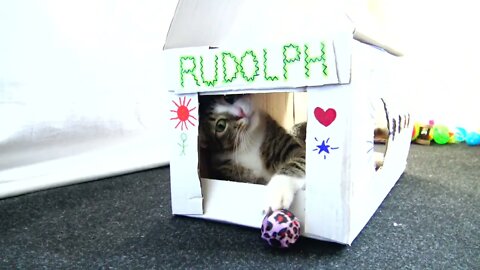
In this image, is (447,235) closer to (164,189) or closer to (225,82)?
(225,82)

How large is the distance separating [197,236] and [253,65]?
33cm

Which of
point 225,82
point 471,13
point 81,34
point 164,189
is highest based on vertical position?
point 471,13

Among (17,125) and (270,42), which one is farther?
(17,125)

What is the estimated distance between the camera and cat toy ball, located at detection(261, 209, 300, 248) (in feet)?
1.92

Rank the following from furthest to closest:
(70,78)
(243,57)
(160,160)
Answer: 1. (160,160)
2. (70,78)
3. (243,57)

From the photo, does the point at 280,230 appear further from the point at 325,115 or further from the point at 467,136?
the point at 467,136

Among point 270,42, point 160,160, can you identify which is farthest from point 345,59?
point 160,160

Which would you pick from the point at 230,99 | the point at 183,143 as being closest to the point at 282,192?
the point at 183,143

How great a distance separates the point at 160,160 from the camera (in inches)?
52.8

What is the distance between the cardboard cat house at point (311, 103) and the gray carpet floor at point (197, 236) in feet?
0.12

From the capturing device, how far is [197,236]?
0.67 meters

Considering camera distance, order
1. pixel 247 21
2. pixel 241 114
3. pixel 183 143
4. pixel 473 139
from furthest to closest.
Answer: pixel 473 139, pixel 247 21, pixel 241 114, pixel 183 143

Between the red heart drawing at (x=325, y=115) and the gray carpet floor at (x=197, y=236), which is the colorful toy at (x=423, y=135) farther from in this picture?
the red heart drawing at (x=325, y=115)

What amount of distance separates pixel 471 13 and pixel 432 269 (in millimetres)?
1709
